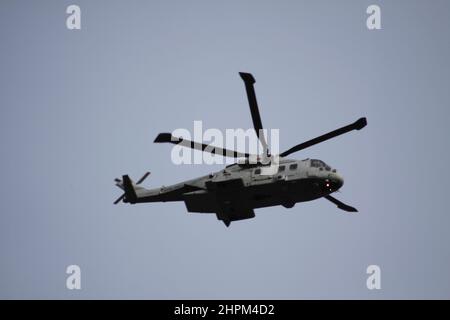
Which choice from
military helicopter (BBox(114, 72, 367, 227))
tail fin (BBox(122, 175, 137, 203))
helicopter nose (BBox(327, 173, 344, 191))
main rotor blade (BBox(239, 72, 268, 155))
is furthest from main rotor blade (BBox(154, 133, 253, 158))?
tail fin (BBox(122, 175, 137, 203))

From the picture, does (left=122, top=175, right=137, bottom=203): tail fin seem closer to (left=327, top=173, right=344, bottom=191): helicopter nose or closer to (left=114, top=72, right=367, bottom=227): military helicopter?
(left=114, top=72, right=367, bottom=227): military helicopter

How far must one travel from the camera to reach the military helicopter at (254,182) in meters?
34.1

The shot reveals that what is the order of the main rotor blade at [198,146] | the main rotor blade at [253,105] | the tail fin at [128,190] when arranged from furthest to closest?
1. the tail fin at [128,190]
2. the main rotor blade at [198,146]
3. the main rotor blade at [253,105]

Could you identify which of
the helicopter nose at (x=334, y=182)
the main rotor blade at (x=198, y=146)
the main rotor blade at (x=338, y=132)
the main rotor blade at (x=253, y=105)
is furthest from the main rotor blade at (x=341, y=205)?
the main rotor blade at (x=198, y=146)

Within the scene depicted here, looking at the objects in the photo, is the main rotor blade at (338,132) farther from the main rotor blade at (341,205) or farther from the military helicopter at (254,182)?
the main rotor blade at (341,205)

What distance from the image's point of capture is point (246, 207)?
35.4 metres

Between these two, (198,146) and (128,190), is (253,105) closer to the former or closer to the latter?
(198,146)

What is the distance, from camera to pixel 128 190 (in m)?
37.8

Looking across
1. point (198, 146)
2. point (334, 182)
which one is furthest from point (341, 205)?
point (198, 146)

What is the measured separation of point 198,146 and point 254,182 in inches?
124

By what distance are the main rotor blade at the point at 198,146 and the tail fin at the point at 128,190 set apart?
15.5ft

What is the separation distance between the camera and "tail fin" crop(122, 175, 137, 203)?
37719mm
